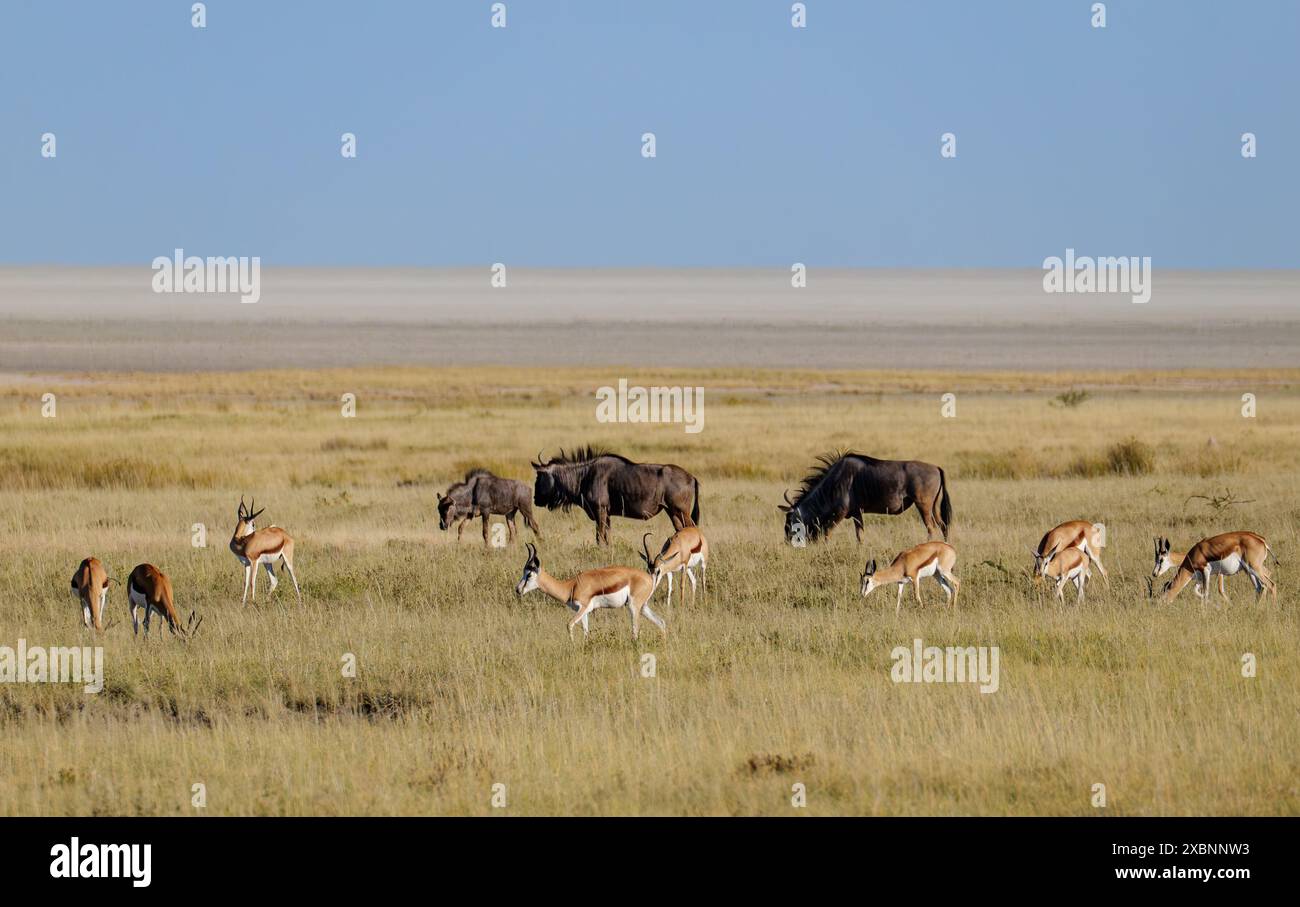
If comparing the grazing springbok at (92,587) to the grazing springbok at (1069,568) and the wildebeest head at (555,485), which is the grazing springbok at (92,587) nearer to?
the wildebeest head at (555,485)

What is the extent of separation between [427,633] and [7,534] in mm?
9270

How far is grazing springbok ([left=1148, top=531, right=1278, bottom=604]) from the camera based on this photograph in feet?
45.9

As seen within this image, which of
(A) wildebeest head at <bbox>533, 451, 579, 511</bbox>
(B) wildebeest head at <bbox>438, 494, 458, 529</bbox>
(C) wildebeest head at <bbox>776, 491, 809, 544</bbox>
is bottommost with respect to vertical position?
(C) wildebeest head at <bbox>776, 491, 809, 544</bbox>

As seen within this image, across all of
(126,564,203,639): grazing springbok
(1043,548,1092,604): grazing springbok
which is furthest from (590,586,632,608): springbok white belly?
(1043,548,1092,604): grazing springbok

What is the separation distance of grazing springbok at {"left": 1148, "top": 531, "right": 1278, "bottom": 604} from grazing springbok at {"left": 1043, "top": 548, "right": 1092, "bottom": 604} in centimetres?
79

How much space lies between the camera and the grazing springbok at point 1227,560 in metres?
14.0

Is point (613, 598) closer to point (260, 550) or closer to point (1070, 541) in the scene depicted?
point (260, 550)

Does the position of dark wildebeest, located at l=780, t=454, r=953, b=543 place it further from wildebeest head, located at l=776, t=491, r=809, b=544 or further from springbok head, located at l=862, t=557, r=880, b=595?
springbok head, located at l=862, t=557, r=880, b=595

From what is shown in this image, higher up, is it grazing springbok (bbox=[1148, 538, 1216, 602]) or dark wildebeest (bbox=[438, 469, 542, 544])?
dark wildebeest (bbox=[438, 469, 542, 544])

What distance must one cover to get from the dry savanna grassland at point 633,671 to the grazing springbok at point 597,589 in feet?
1.04

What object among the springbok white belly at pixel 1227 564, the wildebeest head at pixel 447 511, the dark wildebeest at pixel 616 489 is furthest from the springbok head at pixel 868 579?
the wildebeest head at pixel 447 511

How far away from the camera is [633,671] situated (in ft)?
39.3

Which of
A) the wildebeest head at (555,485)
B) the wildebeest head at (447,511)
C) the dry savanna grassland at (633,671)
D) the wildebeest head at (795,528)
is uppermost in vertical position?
the wildebeest head at (555,485)

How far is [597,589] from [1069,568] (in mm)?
4832
